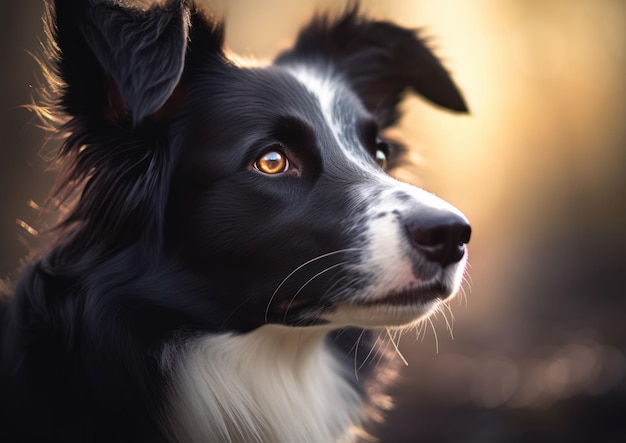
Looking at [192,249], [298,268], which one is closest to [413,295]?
[298,268]

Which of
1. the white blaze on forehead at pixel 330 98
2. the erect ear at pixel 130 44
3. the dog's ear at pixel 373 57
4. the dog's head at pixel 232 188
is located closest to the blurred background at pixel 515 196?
the dog's ear at pixel 373 57

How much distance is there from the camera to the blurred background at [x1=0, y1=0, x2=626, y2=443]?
539 cm

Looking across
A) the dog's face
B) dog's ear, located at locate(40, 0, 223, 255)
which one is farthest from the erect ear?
the dog's face

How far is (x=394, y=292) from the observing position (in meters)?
2.33

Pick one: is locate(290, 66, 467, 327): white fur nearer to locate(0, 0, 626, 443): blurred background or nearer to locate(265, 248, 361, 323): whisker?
locate(265, 248, 361, 323): whisker

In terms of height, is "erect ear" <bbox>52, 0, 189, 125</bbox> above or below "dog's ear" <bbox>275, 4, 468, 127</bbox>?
below

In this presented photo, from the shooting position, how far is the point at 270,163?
101 inches

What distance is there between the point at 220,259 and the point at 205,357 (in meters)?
0.42

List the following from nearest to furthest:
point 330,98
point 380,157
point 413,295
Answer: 1. point 413,295
2. point 330,98
3. point 380,157

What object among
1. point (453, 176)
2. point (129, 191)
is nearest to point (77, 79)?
point (129, 191)

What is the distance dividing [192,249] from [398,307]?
88 cm

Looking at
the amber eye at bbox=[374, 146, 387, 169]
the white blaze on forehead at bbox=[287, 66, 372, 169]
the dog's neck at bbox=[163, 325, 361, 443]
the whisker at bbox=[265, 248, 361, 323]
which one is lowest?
the dog's neck at bbox=[163, 325, 361, 443]

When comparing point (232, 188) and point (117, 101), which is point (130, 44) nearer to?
point (117, 101)

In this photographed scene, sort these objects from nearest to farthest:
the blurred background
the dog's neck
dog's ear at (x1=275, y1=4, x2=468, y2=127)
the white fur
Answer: the white fur < the dog's neck < dog's ear at (x1=275, y1=4, x2=468, y2=127) < the blurred background
